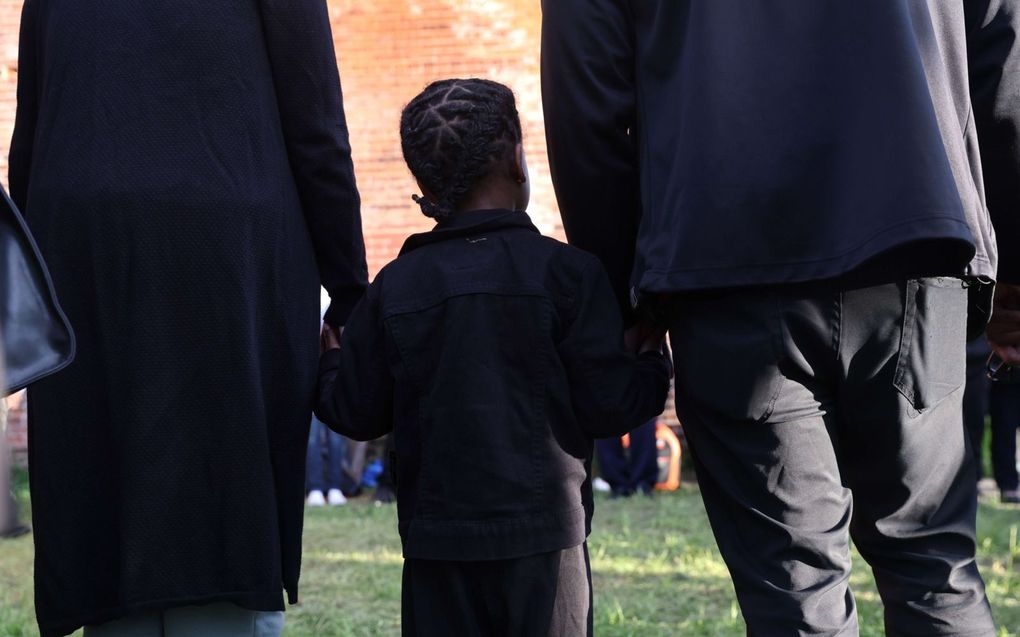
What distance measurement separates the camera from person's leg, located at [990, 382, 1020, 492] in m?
8.50

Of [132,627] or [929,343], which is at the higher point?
[929,343]

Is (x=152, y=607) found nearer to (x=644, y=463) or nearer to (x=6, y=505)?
(x=6, y=505)

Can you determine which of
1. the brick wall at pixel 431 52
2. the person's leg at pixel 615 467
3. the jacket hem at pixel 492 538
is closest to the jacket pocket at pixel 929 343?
the jacket hem at pixel 492 538

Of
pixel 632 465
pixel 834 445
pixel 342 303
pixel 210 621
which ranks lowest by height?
pixel 632 465

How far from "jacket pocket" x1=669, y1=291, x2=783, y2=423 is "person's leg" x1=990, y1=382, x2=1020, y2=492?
7079 mm

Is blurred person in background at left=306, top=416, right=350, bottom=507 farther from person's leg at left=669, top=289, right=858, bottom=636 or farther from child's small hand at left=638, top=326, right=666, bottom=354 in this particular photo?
person's leg at left=669, top=289, right=858, bottom=636

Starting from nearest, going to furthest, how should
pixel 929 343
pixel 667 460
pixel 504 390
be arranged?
pixel 929 343, pixel 504 390, pixel 667 460

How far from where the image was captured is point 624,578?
562cm

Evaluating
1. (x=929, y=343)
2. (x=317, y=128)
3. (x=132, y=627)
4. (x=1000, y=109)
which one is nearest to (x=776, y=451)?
(x=929, y=343)

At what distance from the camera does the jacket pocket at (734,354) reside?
6.42 ft

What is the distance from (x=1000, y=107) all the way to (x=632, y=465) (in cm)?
729

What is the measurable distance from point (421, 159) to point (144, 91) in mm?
539

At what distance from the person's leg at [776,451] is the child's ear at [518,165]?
1.75ft

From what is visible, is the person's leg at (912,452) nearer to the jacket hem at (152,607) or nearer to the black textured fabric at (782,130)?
the black textured fabric at (782,130)
